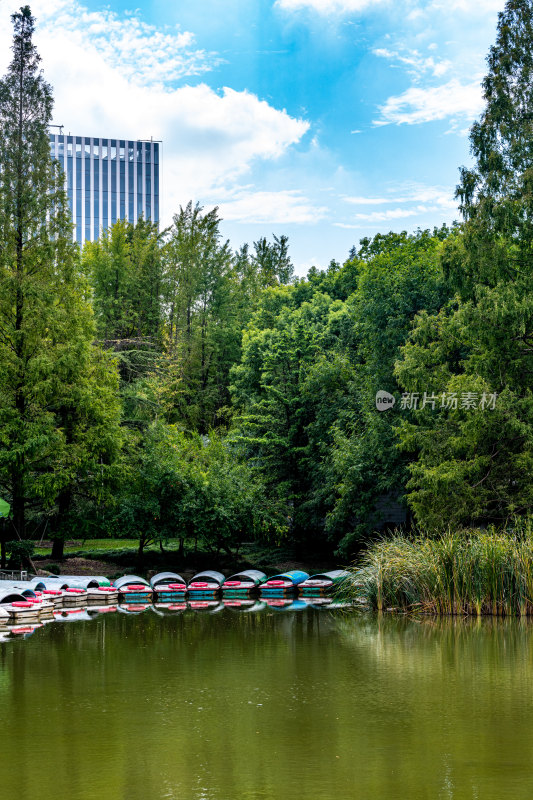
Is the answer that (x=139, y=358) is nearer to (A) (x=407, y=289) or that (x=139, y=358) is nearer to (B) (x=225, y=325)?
(B) (x=225, y=325)

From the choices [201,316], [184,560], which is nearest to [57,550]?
[184,560]

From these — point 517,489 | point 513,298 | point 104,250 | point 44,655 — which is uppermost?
point 104,250

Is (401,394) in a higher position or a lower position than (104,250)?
lower

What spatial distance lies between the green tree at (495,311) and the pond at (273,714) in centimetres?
553

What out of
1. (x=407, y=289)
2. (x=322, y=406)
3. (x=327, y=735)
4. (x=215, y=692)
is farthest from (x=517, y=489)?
(x=327, y=735)

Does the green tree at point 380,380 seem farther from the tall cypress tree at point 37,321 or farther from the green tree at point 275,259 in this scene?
the green tree at point 275,259

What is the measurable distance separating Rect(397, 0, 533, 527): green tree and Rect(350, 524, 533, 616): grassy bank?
2.43m

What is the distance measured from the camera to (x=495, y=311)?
22.0 metres

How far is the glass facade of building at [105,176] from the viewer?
108812 millimetres

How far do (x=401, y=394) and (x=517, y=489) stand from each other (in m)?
5.92

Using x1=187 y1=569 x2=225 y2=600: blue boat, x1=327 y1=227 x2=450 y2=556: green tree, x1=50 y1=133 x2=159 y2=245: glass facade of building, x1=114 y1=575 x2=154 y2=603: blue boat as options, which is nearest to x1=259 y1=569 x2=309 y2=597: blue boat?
x1=187 y1=569 x2=225 y2=600: blue boat

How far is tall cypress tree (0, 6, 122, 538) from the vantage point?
1115 inches

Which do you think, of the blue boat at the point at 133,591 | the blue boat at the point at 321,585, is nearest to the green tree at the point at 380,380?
the blue boat at the point at 321,585

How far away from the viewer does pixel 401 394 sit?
28312 mm
